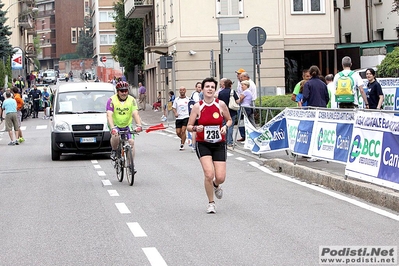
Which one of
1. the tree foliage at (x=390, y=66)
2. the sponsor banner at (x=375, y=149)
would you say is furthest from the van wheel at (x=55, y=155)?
the tree foliage at (x=390, y=66)

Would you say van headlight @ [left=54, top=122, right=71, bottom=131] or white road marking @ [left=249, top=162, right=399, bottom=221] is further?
van headlight @ [left=54, top=122, right=71, bottom=131]

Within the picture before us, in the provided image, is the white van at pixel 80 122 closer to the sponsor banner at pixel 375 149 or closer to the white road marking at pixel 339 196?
the white road marking at pixel 339 196

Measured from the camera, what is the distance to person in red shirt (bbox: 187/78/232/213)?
11.0m

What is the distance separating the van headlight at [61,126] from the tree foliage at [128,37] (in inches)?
1781

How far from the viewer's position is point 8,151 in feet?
82.5

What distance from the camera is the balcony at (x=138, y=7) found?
5197 cm

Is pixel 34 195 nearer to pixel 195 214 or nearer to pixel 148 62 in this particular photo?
pixel 195 214

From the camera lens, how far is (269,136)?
18.2 m

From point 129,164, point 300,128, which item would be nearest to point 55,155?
point 129,164

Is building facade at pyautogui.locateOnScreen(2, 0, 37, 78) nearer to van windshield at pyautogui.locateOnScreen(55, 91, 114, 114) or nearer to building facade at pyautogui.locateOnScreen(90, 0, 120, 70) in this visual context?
building facade at pyautogui.locateOnScreen(90, 0, 120, 70)

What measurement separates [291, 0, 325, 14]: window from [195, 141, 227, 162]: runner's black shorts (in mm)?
30711

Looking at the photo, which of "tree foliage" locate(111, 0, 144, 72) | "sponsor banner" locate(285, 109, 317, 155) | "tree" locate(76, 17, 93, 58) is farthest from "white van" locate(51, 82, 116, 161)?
"tree" locate(76, 17, 93, 58)

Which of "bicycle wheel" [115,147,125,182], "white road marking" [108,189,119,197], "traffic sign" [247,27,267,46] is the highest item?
"traffic sign" [247,27,267,46]

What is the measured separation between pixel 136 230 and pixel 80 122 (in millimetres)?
10858
